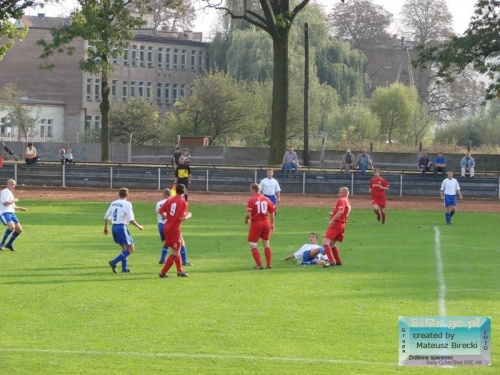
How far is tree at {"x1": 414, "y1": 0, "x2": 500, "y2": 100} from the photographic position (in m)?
51.6

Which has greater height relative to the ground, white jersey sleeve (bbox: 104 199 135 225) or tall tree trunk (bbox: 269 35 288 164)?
tall tree trunk (bbox: 269 35 288 164)

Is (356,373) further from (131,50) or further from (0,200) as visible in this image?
(131,50)

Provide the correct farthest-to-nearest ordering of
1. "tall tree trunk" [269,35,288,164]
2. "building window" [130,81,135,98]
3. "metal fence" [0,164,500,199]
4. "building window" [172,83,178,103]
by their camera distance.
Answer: "building window" [172,83,178,103]
"building window" [130,81,135,98]
"tall tree trunk" [269,35,288,164]
"metal fence" [0,164,500,199]

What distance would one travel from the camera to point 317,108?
86000 millimetres

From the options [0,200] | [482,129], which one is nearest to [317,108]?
[482,129]

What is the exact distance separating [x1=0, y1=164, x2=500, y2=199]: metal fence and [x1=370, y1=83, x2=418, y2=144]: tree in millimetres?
36049

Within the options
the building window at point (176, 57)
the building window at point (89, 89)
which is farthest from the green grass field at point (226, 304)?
the building window at point (176, 57)

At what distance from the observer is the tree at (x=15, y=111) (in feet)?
282

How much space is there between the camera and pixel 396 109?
85.8m

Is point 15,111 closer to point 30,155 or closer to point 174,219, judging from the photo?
point 30,155

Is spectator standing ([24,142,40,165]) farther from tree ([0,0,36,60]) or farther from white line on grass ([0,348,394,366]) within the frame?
white line on grass ([0,348,394,366])

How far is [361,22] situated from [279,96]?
175 ft

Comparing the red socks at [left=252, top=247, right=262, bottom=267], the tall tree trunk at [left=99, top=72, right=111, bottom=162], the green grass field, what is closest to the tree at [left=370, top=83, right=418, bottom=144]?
the tall tree trunk at [left=99, top=72, right=111, bottom=162]

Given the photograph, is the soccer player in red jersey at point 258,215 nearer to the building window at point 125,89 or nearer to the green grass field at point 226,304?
the green grass field at point 226,304
